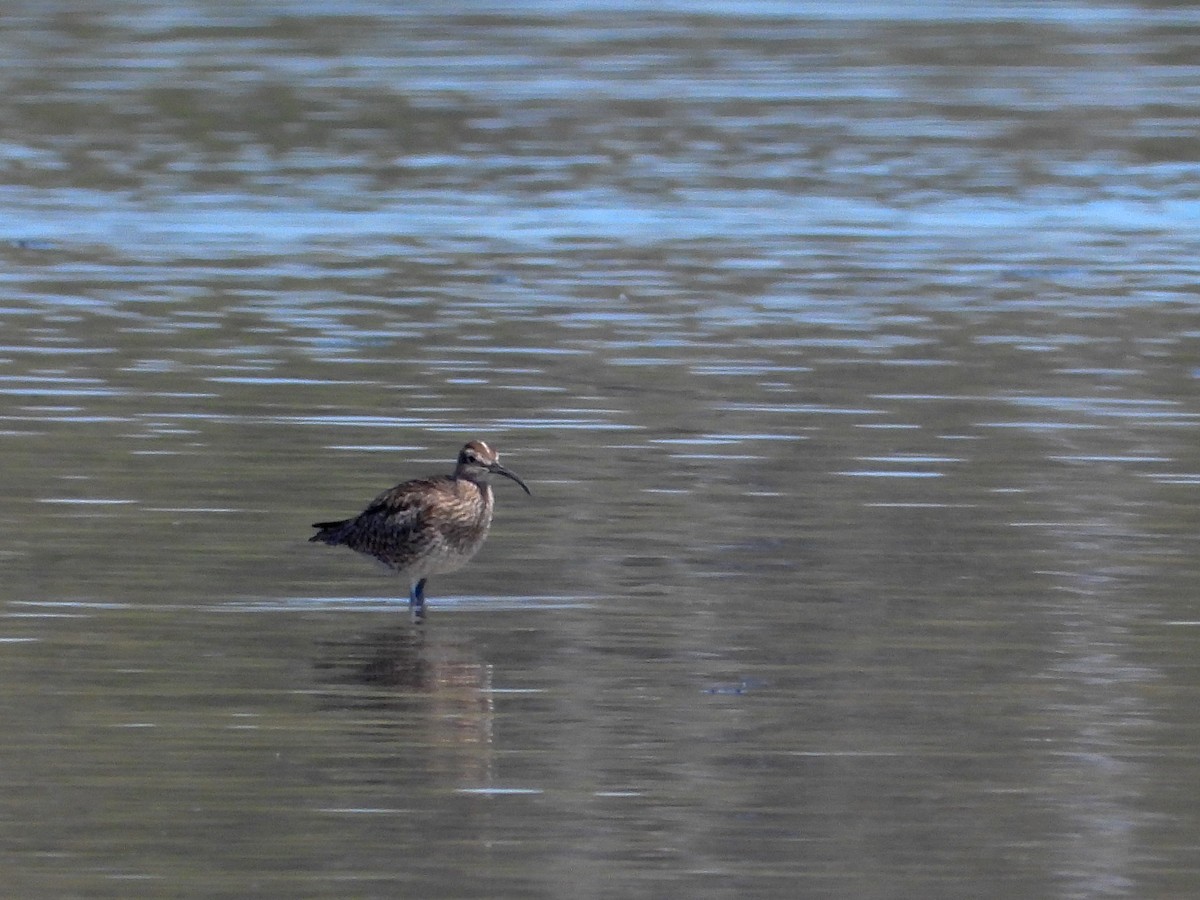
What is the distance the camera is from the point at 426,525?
36.9 ft

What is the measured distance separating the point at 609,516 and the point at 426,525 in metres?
1.78

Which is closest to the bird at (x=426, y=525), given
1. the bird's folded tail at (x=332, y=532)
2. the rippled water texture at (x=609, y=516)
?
the bird's folded tail at (x=332, y=532)

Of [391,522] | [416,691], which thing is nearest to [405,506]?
[391,522]

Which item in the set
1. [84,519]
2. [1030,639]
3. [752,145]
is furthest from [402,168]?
[1030,639]

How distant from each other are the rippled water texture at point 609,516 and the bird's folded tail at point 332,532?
0.69 ft

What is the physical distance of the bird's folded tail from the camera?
37.9 feet

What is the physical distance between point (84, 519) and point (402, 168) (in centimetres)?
1597

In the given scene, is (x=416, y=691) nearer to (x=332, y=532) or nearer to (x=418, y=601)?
(x=418, y=601)

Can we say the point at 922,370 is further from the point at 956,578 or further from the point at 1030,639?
the point at 1030,639

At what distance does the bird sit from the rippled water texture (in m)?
0.21

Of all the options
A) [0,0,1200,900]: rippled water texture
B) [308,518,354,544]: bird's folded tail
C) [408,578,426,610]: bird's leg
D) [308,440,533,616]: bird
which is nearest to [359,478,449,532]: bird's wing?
[308,440,533,616]: bird

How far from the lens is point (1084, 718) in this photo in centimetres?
958

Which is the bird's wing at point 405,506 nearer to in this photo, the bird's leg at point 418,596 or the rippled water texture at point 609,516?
the bird's leg at point 418,596

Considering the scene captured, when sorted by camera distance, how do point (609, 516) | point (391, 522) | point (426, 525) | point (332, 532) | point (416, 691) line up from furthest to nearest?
point (609, 516) → point (332, 532) → point (391, 522) → point (426, 525) → point (416, 691)
